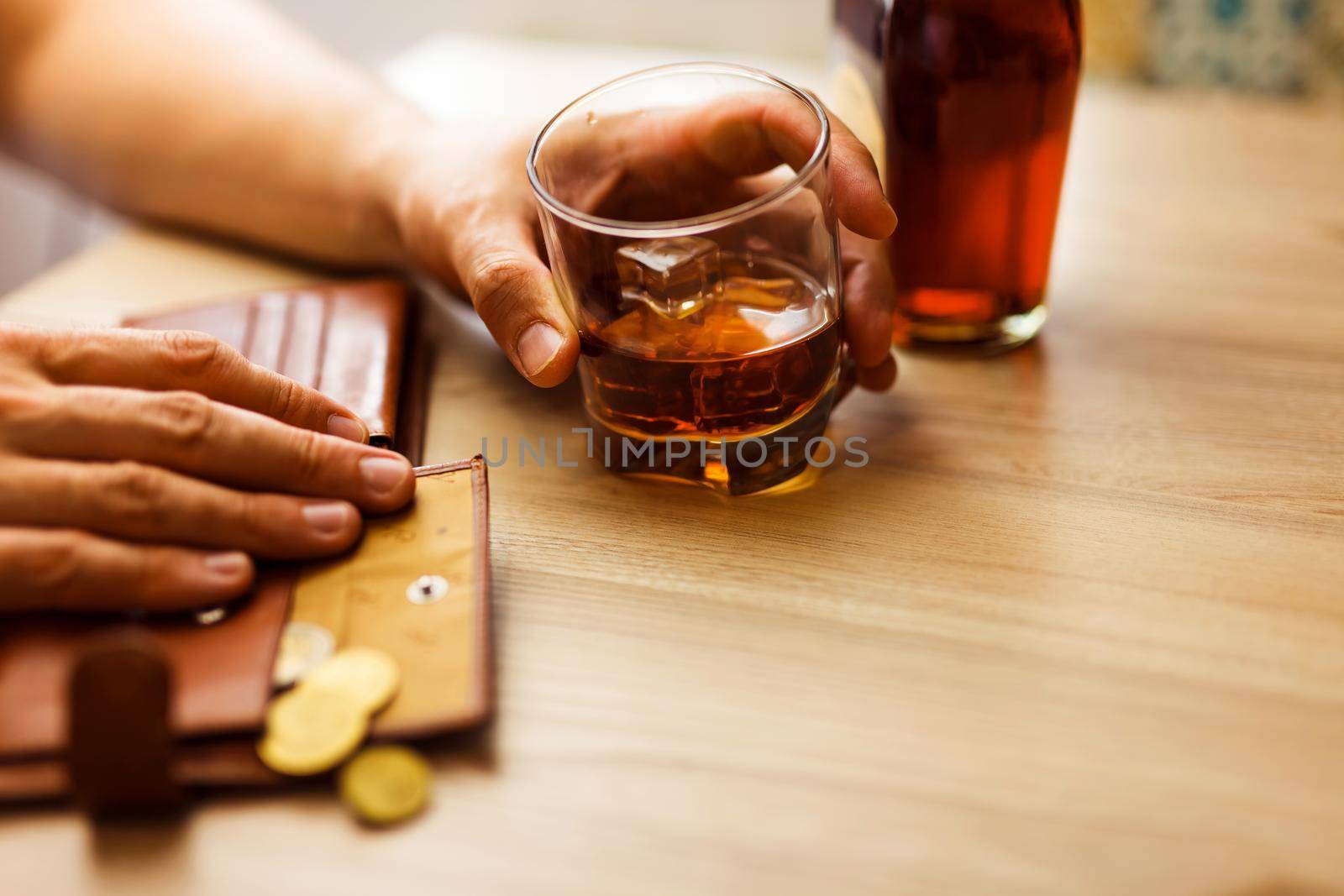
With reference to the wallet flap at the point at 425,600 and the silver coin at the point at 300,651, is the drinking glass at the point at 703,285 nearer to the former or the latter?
the wallet flap at the point at 425,600

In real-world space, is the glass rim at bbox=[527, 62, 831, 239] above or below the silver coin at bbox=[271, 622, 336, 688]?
above

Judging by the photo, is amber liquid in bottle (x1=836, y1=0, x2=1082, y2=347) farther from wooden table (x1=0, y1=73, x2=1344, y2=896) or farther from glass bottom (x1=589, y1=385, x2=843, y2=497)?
glass bottom (x1=589, y1=385, x2=843, y2=497)

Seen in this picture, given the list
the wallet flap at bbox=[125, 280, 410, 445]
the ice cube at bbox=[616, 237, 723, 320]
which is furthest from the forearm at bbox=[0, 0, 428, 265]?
the ice cube at bbox=[616, 237, 723, 320]

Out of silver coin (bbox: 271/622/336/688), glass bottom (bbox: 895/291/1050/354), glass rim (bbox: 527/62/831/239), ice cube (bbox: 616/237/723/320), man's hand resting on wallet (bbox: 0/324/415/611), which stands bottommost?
glass bottom (bbox: 895/291/1050/354)

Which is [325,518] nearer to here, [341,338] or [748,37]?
[341,338]

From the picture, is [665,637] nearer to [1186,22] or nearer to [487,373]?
[487,373]

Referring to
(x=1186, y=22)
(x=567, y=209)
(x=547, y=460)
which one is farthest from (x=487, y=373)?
(x=1186, y=22)
